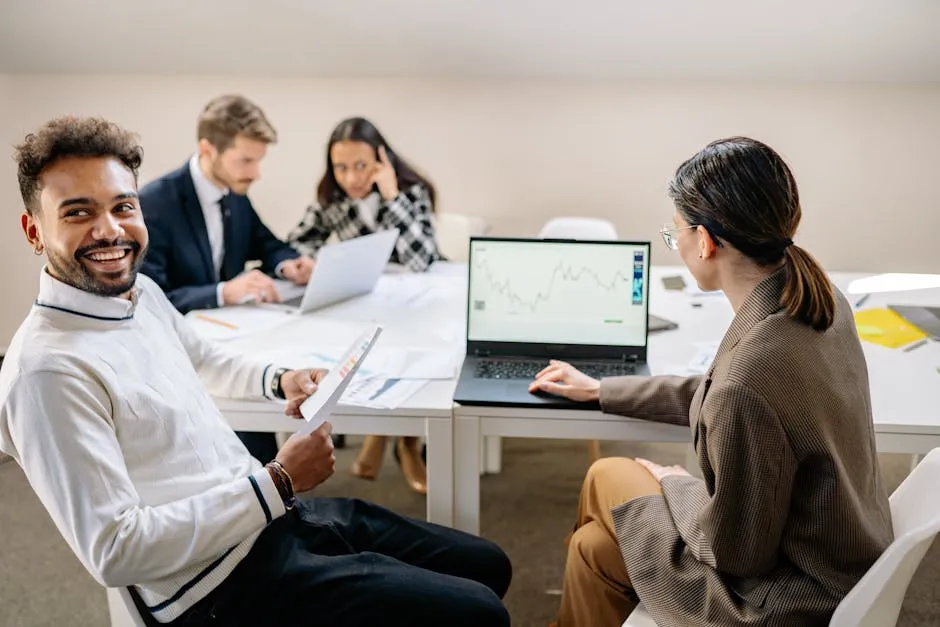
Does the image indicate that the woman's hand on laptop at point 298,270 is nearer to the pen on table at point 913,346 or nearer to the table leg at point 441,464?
the table leg at point 441,464

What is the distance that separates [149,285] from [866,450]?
1271 mm

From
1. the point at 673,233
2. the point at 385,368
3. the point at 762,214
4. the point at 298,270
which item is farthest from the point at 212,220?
the point at 762,214

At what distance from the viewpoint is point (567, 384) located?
1725 millimetres

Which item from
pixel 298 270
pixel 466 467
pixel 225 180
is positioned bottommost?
pixel 466 467

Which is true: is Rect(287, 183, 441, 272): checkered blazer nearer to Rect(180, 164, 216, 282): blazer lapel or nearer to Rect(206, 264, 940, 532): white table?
Rect(180, 164, 216, 282): blazer lapel

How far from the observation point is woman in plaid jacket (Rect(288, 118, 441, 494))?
9.30 ft

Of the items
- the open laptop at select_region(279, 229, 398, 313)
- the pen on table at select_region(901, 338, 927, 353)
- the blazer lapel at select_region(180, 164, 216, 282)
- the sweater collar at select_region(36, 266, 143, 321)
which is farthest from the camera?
the blazer lapel at select_region(180, 164, 216, 282)

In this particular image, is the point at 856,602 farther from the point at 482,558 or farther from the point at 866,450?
the point at 482,558

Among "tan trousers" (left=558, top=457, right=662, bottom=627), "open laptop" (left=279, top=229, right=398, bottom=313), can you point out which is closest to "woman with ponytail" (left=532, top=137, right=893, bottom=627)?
"tan trousers" (left=558, top=457, right=662, bottom=627)

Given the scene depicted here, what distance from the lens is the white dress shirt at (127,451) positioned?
1165 mm

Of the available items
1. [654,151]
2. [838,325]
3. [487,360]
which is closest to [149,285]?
[487,360]

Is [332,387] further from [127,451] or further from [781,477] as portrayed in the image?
[781,477]

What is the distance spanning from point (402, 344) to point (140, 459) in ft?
2.83

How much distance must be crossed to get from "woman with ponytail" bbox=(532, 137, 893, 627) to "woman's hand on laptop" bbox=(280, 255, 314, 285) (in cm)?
147
